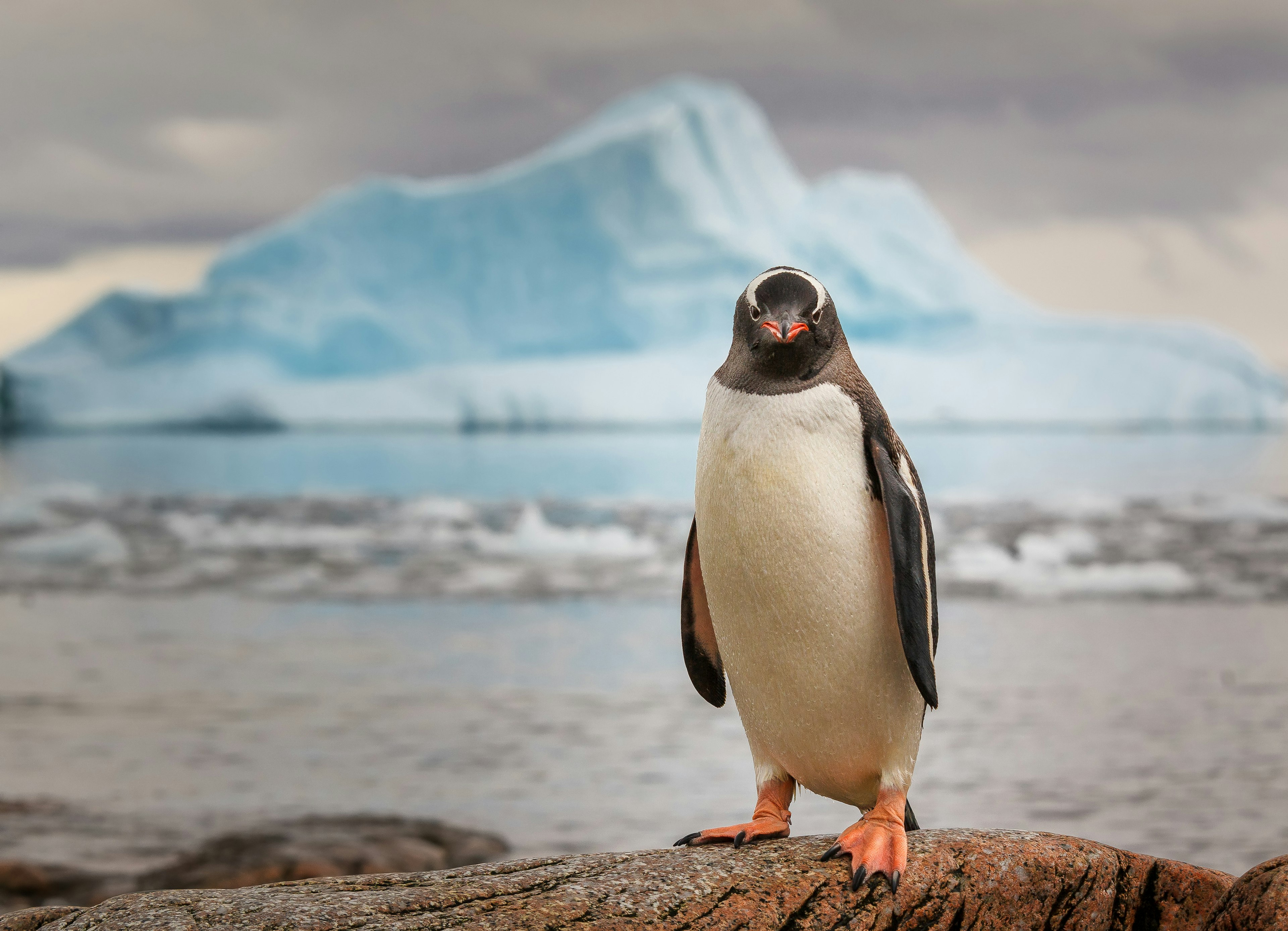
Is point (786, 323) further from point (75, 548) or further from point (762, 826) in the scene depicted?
point (75, 548)

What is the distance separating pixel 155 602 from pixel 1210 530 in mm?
9391

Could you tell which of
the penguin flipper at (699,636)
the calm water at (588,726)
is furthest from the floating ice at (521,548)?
the penguin flipper at (699,636)

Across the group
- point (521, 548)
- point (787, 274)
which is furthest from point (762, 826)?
point (521, 548)

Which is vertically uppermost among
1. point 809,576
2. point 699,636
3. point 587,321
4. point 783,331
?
point 587,321

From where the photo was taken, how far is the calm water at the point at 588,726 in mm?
5137

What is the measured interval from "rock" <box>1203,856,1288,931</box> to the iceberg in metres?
11.2

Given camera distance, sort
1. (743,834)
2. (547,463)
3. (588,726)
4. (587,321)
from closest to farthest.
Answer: (743,834) < (588,726) < (547,463) < (587,321)

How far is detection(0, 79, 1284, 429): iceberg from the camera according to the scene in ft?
45.7

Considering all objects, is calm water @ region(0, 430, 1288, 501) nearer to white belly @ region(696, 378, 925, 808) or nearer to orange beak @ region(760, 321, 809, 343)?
white belly @ region(696, 378, 925, 808)

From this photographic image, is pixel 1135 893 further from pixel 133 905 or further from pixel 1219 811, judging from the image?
pixel 1219 811

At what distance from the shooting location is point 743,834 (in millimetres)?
1966

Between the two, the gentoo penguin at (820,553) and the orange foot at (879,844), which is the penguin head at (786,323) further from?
the orange foot at (879,844)

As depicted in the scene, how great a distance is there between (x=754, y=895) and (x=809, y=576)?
500mm

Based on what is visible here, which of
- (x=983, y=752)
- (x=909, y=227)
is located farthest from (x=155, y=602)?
(x=909, y=227)
